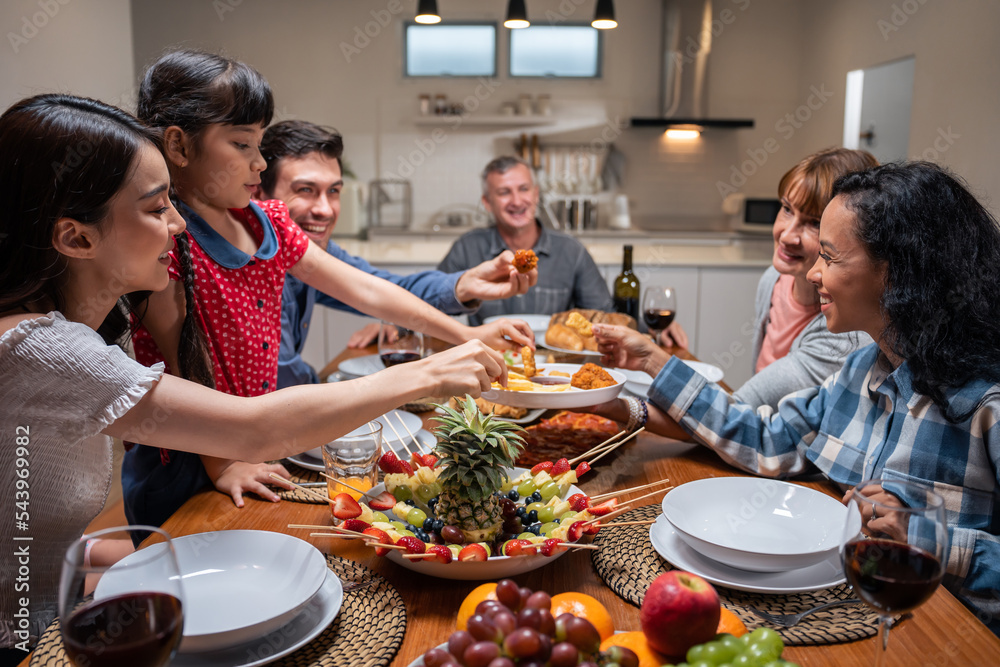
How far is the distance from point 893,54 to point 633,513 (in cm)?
431

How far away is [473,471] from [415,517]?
0.14 metres

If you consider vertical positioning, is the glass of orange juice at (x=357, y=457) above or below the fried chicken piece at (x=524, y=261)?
below

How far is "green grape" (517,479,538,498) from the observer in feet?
3.76

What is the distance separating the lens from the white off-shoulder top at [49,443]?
3.28ft

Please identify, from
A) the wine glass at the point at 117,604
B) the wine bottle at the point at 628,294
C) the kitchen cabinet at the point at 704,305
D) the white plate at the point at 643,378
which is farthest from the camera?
the kitchen cabinet at the point at 704,305

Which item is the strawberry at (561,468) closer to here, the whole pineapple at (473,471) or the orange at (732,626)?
the whole pineapple at (473,471)

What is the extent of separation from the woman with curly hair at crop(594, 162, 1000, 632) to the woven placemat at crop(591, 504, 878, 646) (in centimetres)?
26

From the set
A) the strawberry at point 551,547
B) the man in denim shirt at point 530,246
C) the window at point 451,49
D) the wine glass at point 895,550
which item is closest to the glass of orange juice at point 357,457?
the strawberry at point 551,547

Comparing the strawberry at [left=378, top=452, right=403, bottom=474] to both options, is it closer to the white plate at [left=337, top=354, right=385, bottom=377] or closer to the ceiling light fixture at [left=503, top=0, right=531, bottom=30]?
the white plate at [left=337, top=354, right=385, bottom=377]

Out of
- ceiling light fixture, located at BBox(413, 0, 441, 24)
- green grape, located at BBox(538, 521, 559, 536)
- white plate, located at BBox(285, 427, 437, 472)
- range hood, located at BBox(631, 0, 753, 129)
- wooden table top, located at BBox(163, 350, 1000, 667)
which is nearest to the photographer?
wooden table top, located at BBox(163, 350, 1000, 667)

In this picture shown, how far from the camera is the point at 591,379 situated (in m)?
1.47

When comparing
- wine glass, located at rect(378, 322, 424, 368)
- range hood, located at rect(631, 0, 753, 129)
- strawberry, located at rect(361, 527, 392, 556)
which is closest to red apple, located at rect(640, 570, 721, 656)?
strawberry, located at rect(361, 527, 392, 556)

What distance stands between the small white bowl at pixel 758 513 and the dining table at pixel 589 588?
12cm

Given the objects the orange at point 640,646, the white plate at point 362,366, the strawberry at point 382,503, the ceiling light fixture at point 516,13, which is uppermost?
the ceiling light fixture at point 516,13
